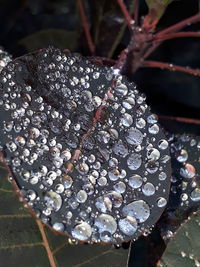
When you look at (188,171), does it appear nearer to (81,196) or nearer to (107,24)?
(81,196)

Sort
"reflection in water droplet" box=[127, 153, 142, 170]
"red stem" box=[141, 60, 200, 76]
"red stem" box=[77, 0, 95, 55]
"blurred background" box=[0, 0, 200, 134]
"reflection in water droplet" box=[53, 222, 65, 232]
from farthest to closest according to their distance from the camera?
"blurred background" box=[0, 0, 200, 134] < "red stem" box=[77, 0, 95, 55] < "red stem" box=[141, 60, 200, 76] < "reflection in water droplet" box=[127, 153, 142, 170] < "reflection in water droplet" box=[53, 222, 65, 232]

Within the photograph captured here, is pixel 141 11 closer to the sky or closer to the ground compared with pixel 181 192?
closer to the sky

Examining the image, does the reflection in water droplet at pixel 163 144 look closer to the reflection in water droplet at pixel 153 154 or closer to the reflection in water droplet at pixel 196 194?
the reflection in water droplet at pixel 153 154

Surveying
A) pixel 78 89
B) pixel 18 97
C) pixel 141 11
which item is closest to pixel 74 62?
pixel 78 89

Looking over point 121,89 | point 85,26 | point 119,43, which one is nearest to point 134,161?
point 121,89

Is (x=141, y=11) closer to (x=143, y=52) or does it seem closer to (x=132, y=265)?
(x=143, y=52)

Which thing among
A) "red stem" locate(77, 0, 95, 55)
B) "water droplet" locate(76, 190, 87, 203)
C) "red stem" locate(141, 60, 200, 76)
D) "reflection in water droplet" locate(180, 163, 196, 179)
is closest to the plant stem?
"water droplet" locate(76, 190, 87, 203)

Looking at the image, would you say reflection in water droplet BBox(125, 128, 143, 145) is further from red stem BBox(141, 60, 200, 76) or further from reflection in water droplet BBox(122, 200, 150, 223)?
red stem BBox(141, 60, 200, 76)

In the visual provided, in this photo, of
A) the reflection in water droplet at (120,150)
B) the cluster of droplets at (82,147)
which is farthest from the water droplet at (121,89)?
the reflection in water droplet at (120,150)
